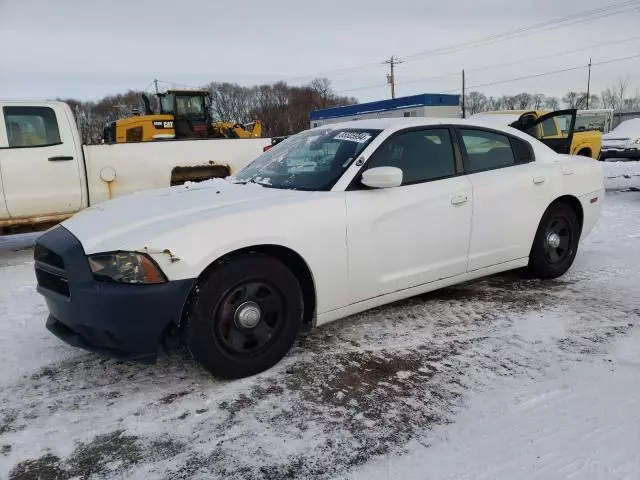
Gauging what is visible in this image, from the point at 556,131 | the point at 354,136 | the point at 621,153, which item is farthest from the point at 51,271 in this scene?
the point at 621,153

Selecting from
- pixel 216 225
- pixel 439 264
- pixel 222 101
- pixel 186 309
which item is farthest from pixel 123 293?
pixel 222 101

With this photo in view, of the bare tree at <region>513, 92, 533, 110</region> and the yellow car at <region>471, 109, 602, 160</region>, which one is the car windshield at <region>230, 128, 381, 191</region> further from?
the bare tree at <region>513, 92, 533, 110</region>

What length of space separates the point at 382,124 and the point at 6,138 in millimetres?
4983

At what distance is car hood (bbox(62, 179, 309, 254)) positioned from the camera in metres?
2.86

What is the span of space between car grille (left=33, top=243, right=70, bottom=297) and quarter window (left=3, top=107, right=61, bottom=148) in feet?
12.7

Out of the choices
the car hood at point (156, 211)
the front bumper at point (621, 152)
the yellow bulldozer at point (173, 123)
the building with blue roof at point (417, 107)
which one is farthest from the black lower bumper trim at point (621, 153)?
the car hood at point (156, 211)

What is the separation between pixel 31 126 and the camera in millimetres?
6512

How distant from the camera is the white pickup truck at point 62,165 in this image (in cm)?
632

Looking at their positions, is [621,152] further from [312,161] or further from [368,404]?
[368,404]

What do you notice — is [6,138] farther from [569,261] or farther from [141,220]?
[569,261]

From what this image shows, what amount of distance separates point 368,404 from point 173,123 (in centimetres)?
1606

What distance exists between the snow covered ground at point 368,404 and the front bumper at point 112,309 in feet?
1.17

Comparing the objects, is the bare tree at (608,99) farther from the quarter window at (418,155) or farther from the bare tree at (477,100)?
the quarter window at (418,155)

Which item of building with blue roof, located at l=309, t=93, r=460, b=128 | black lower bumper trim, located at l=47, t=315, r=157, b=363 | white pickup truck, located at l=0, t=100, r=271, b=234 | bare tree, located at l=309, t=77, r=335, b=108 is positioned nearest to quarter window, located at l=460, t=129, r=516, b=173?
black lower bumper trim, located at l=47, t=315, r=157, b=363
